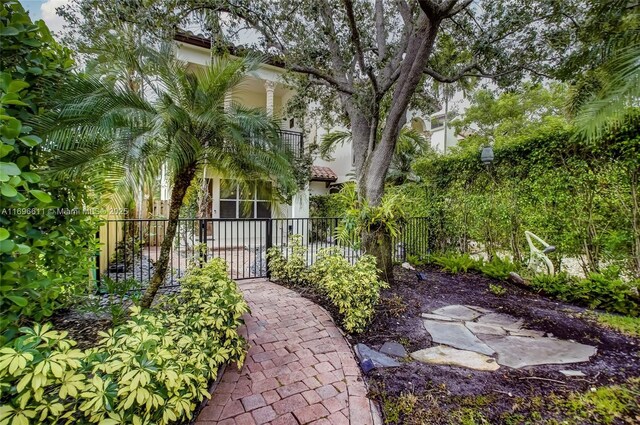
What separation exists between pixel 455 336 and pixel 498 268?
307cm

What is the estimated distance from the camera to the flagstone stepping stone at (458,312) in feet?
13.9

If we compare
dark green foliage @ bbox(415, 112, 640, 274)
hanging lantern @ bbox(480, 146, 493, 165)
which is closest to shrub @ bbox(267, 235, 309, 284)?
dark green foliage @ bbox(415, 112, 640, 274)

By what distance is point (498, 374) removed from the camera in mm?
2777

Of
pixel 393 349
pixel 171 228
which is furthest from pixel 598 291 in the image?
pixel 171 228

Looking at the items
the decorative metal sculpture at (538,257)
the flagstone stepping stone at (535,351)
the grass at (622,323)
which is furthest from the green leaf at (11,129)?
the decorative metal sculpture at (538,257)

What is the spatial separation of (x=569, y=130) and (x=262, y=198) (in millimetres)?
5263

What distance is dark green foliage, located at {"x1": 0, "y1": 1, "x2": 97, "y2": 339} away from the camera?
1.39m

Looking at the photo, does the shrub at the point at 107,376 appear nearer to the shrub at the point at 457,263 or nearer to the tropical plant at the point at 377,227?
the tropical plant at the point at 377,227

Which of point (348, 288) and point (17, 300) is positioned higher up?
point (17, 300)

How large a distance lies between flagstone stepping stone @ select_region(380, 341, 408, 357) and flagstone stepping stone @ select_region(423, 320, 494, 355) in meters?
0.51

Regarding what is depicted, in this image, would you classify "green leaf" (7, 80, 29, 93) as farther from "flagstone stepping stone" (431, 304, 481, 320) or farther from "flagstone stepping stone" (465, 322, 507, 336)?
"flagstone stepping stone" (431, 304, 481, 320)

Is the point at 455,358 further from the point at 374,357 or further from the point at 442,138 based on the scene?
the point at 442,138

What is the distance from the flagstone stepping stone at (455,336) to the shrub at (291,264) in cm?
251

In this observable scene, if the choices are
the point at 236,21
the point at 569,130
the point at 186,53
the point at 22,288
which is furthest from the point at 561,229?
the point at 186,53
